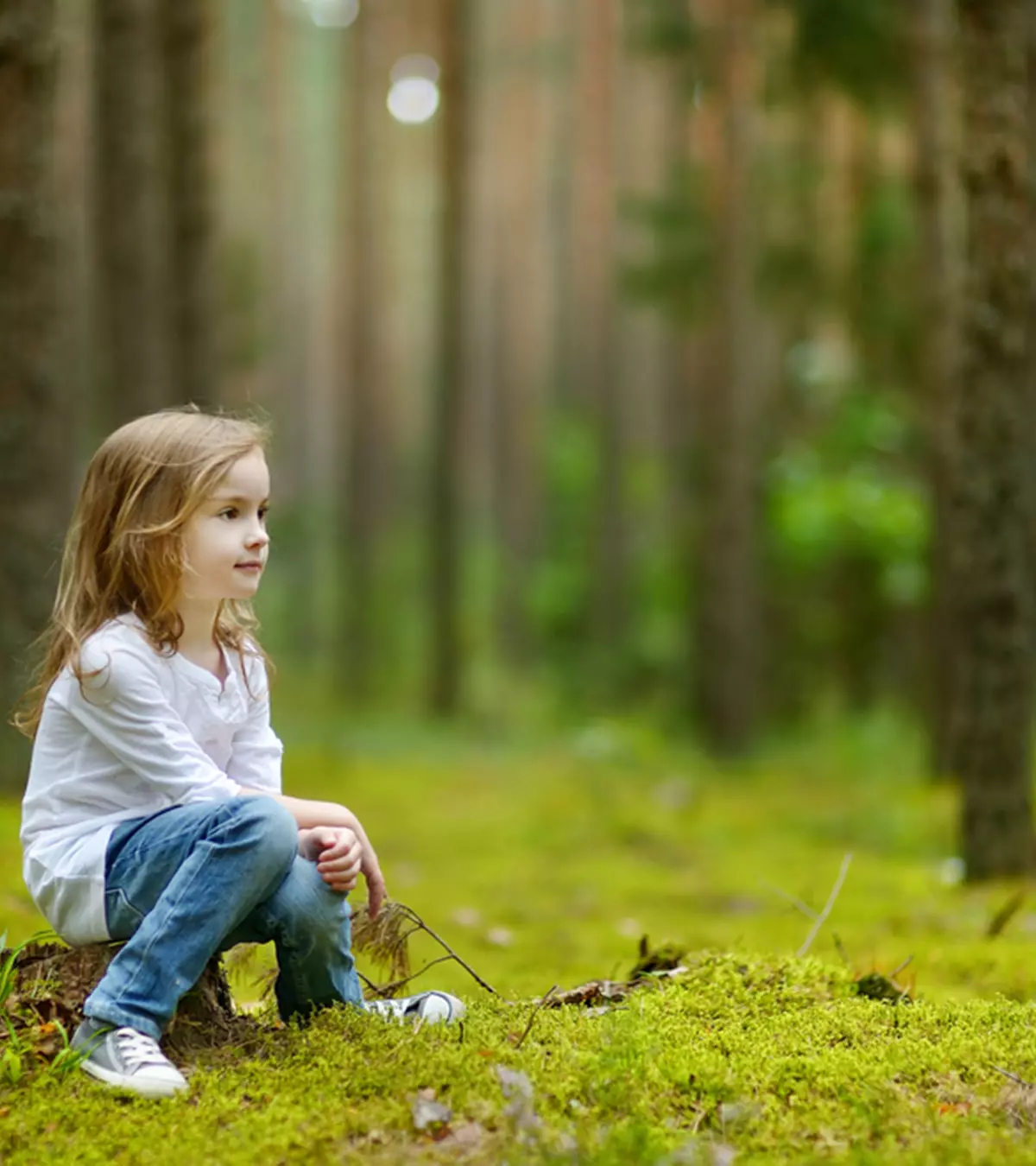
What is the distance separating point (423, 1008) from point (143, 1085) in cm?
71

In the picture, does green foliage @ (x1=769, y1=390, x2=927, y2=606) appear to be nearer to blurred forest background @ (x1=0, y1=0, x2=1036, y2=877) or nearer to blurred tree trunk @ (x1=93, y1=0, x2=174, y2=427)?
blurred forest background @ (x1=0, y1=0, x2=1036, y2=877)

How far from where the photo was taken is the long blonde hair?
3209 millimetres

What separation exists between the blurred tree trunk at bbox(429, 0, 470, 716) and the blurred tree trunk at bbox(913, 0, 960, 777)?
709 cm

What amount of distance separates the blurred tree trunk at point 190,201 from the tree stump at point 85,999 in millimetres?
8304

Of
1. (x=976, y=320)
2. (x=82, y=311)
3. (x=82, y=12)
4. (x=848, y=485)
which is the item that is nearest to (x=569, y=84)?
(x=82, y=12)

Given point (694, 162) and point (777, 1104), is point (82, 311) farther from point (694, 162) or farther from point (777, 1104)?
point (777, 1104)

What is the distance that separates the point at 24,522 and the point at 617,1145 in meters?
5.76

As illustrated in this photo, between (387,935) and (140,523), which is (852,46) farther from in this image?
(387,935)

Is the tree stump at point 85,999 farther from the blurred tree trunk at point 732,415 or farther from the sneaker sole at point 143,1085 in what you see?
the blurred tree trunk at point 732,415

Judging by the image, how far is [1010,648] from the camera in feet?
23.2

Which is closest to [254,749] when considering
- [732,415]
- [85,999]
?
[85,999]

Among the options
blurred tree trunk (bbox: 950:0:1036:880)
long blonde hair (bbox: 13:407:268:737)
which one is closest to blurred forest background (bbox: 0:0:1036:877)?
blurred tree trunk (bbox: 950:0:1036:880)

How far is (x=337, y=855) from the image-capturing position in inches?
121

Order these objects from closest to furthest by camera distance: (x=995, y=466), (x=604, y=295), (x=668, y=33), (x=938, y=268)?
(x=995, y=466) → (x=938, y=268) → (x=668, y=33) → (x=604, y=295)
